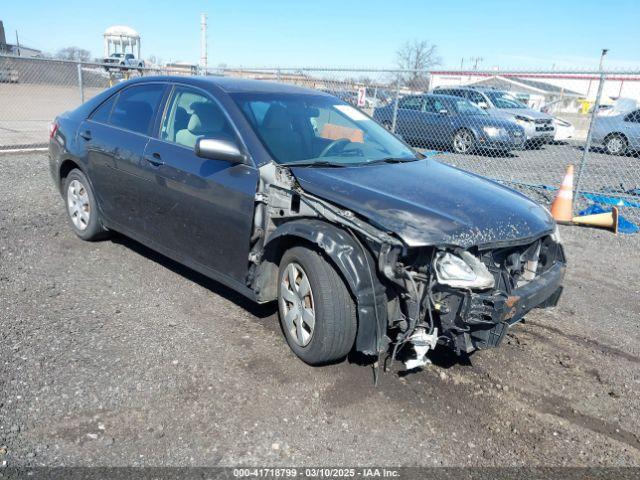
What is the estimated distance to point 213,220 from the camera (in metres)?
3.69

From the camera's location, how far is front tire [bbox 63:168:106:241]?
16.4 feet

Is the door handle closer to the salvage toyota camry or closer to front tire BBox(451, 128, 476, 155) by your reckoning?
the salvage toyota camry

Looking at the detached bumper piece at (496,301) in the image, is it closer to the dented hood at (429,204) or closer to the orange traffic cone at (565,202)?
the dented hood at (429,204)

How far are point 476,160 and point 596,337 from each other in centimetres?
888

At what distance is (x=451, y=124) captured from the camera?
12.7 metres

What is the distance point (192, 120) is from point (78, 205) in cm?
196

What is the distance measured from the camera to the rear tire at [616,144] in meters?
15.8

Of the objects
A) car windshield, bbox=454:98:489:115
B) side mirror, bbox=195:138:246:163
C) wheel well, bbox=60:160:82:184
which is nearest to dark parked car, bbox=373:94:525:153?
car windshield, bbox=454:98:489:115

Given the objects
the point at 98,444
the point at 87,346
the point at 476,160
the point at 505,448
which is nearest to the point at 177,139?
the point at 87,346

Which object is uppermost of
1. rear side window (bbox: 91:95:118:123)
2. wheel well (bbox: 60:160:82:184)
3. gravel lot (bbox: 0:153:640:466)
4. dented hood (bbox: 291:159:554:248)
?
rear side window (bbox: 91:95:118:123)

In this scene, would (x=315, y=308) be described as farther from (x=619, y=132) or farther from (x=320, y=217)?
(x=619, y=132)

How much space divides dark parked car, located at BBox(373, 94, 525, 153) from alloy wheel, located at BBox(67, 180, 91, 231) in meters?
8.49

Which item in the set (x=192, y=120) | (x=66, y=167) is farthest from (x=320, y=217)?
(x=66, y=167)

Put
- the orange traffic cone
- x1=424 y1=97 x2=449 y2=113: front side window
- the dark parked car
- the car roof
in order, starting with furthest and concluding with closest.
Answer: x1=424 y1=97 x2=449 y2=113: front side window
the dark parked car
the orange traffic cone
the car roof
